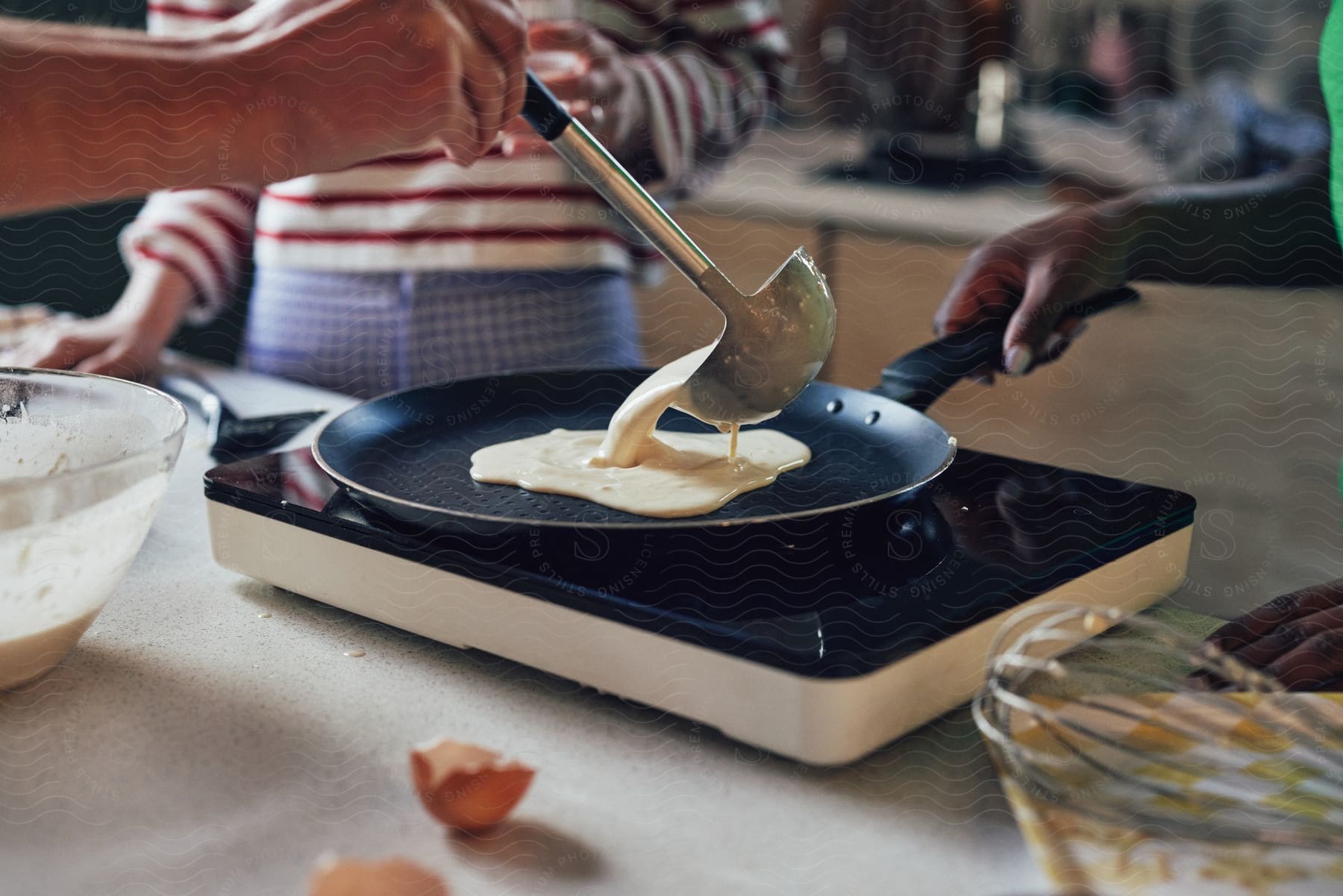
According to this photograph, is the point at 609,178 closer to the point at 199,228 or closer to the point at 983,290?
the point at 983,290

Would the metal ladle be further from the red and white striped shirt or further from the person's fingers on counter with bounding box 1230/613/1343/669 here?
the red and white striped shirt

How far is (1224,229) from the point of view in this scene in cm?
79

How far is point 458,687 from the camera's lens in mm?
569

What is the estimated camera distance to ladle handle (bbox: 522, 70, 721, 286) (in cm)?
69

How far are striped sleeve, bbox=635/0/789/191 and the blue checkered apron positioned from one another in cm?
15

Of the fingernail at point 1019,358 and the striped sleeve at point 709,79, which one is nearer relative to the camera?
the fingernail at point 1019,358

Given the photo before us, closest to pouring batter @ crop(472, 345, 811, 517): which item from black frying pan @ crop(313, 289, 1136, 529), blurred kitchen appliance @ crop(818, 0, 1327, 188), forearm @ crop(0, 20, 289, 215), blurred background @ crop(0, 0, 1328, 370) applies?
black frying pan @ crop(313, 289, 1136, 529)

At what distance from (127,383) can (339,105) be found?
0.20 metres

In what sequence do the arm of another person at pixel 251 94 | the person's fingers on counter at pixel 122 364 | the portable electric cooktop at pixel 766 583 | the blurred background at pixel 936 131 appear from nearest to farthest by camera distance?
the portable electric cooktop at pixel 766 583 → the arm of another person at pixel 251 94 → the person's fingers on counter at pixel 122 364 → the blurred background at pixel 936 131

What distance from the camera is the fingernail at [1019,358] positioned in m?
0.75

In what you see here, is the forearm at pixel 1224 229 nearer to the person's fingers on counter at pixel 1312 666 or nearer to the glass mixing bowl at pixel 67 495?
the person's fingers on counter at pixel 1312 666

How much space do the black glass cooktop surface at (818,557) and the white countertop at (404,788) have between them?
0.18 feet

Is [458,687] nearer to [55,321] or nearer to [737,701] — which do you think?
[737,701]

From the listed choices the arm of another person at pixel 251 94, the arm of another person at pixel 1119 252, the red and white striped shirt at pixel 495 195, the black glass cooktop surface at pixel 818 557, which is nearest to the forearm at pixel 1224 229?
the arm of another person at pixel 1119 252
